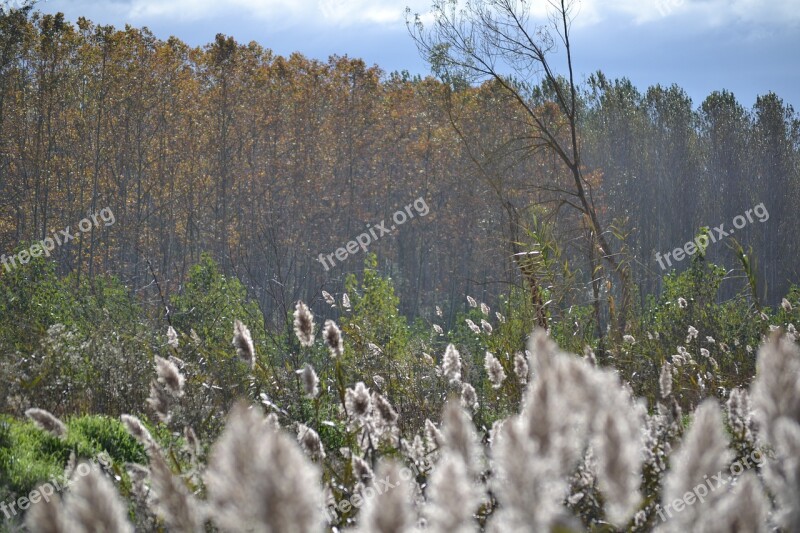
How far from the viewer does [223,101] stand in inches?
1089

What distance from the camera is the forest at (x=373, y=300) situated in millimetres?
908

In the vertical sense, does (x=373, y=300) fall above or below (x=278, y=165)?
below

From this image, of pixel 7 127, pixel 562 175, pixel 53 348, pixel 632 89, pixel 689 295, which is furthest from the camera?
pixel 632 89

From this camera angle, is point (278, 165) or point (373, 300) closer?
point (373, 300)

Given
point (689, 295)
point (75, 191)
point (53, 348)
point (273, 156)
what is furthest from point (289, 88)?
point (53, 348)

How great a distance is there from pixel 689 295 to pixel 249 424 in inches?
418

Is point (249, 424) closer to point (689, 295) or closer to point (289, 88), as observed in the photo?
point (689, 295)

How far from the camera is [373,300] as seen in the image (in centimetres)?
1009

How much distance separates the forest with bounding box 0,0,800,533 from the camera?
2.98 feet

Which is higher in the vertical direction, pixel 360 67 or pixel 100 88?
pixel 360 67

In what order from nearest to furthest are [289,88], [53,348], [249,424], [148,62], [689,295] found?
[249,424] → [53,348] → [689,295] → [148,62] → [289,88]

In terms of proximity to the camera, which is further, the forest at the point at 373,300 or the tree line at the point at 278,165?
the tree line at the point at 278,165

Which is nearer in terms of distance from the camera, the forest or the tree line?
the forest

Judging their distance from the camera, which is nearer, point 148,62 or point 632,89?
point 148,62
